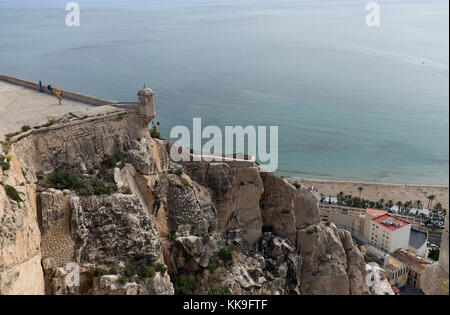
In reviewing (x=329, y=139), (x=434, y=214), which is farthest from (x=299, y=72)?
(x=434, y=214)

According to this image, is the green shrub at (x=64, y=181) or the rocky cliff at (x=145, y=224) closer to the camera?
the rocky cliff at (x=145, y=224)

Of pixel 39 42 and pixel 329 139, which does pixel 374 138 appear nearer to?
pixel 329 139

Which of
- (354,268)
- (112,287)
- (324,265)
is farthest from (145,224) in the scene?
(354,268)

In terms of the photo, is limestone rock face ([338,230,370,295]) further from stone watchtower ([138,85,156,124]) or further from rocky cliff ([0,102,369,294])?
stone watchtower ([138,85,156,124])

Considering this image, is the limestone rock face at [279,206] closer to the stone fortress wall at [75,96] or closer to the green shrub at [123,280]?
the stone fortress wall at [75,96]

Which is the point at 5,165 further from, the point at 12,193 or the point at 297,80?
the point at 297,80

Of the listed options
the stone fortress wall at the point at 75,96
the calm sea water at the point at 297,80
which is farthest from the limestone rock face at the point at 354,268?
the calm sea water at the point at 297,80

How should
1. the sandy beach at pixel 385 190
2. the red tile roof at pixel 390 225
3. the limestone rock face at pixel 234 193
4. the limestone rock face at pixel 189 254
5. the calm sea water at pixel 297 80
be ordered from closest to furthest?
the limestone rock face at pixel 189 254 < the limestone rock face at pixel 234 193 < the red tile roof at pixel 390 225 < the sandy beach at pixel 385 190 < the calm sea water at pixel 297 80
